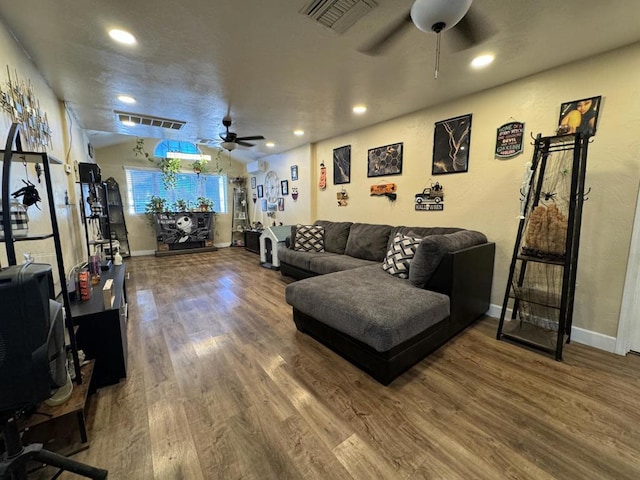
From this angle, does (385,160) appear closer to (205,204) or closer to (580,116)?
(580,116)

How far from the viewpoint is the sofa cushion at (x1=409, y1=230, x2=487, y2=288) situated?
224 centimetres

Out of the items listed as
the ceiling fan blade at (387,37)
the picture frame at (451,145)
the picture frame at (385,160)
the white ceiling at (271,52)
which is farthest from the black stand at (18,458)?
the picture frame at (385,160)

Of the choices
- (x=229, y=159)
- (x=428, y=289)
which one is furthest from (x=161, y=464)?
(x=229, y=159)

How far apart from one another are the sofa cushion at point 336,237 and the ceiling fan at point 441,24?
8.38 ft

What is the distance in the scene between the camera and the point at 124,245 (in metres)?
6.14

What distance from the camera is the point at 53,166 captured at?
8.68 ft

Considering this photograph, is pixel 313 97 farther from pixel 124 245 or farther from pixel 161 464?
pixel 124 245

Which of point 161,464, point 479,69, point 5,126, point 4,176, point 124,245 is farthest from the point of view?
point 124,245

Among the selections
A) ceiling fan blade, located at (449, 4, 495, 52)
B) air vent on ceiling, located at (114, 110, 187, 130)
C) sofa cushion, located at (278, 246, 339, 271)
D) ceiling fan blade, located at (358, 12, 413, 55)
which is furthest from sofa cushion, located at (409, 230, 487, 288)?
air vent on ceiling, located at (114, 110, 187, 130)

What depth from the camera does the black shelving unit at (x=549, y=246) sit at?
81.3 inches

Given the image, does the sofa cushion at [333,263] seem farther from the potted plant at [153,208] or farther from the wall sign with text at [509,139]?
the potted plant at [153,208]

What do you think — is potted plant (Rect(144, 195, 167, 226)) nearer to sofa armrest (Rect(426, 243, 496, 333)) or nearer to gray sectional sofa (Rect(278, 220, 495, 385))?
gray sectional sofa (Rect(278, 220, 495, 385))

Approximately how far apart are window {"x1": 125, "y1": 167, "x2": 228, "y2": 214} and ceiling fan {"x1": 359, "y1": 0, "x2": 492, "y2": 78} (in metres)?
6.26

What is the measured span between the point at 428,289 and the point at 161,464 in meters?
2.11
